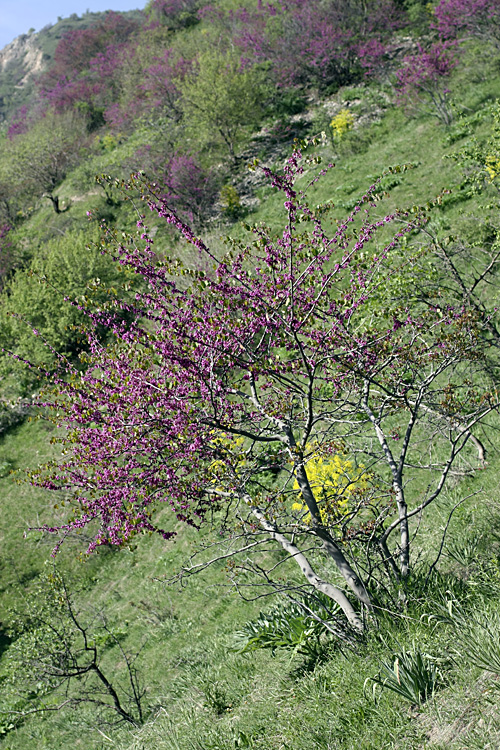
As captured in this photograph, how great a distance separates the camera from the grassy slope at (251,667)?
3.04 m

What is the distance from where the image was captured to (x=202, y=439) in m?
3.71

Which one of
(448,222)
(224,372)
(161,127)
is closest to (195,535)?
(224,372)

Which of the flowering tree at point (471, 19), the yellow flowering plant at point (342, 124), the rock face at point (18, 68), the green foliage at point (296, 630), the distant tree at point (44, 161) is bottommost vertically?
the green foliage at point (296, 630)

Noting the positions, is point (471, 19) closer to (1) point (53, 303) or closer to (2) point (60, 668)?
(1) point (53, 303)

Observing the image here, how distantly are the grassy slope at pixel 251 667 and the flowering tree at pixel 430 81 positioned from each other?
397 centimetres

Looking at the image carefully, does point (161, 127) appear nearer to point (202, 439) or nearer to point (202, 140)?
point (202, 140)

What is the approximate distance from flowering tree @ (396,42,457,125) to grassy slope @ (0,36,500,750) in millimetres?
3969

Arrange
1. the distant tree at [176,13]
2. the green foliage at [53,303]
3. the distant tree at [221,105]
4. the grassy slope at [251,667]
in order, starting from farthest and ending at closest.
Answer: the distant tree at [176,13]
the distant tree at [221,105]
the green foliage at [53,303]
the grassy slope at [251,667]

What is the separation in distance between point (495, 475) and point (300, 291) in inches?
153

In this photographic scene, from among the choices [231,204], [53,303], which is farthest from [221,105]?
[53,303]

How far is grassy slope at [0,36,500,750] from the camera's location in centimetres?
304

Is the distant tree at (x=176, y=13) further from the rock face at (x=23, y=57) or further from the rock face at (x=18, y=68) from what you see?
the rock face at (x=23, y=57)

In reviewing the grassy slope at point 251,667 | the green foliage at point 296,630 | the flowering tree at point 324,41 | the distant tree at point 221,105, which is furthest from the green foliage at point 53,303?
the green foliage at point 296,630

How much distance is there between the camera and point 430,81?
17.3 metres
